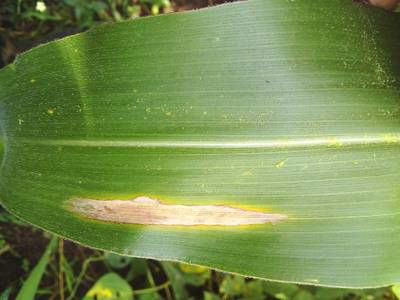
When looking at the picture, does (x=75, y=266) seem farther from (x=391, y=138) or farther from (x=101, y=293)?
(x=391, y=138)

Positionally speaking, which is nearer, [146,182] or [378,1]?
[146,182]

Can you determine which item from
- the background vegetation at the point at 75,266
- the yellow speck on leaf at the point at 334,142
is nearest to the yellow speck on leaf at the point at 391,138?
the yellow speck on leaf at the point at 334,142

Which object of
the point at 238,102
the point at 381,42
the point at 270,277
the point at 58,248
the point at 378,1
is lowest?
the point at 270,277

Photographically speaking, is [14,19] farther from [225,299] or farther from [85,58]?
[225,299]

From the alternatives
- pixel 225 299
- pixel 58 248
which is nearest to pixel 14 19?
pixel 58 248

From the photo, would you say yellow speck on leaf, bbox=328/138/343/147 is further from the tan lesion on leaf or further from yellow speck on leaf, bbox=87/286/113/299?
yellow speck on leaf, bbox=87/286/113/299

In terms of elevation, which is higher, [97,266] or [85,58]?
[85,58]
